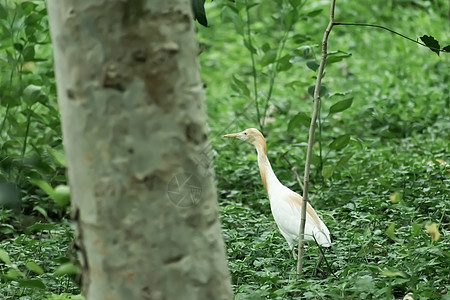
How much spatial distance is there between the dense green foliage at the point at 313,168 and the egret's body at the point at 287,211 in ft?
0.24

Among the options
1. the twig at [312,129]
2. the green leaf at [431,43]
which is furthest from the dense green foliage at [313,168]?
the green leaf at [431,43]

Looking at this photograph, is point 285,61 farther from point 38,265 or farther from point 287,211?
point 38,265

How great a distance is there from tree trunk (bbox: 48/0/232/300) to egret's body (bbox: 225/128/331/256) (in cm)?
130

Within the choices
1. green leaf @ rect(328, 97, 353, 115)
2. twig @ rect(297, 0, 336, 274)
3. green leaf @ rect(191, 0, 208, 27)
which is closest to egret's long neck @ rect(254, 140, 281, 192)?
green leaf @ rect(328, 97, 353, 115)

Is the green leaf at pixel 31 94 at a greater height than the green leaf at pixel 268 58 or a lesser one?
lesser

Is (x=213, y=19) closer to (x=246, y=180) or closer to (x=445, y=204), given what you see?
(x=246, y=180)

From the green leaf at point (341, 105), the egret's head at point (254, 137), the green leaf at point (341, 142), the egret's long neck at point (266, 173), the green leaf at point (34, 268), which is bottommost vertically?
the green leaf at point (34, 268)

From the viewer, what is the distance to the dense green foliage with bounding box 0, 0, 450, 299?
2.72 metres

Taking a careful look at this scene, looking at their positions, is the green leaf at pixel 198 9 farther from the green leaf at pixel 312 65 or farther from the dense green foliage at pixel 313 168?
the green leaf at pixel 312 65

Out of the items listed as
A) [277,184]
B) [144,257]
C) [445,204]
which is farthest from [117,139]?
[445,204]

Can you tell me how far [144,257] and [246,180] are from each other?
291 centimetres

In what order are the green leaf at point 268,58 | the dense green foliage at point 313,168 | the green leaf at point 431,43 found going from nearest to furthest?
the green leaf at point 431,43
the dense green foliage at point 313,168
the green leaf at point 268,58

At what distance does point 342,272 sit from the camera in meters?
2.77

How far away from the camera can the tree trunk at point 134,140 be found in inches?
68.0
